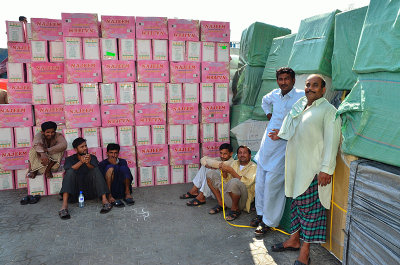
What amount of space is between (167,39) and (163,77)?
608 millimetres

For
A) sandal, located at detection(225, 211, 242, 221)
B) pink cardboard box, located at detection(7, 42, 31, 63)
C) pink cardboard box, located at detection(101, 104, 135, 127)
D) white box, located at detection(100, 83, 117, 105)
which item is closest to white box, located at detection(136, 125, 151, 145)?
pink cardboard box, located at detection(101, 104, 135, 127)

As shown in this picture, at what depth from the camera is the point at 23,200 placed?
4.21 metres

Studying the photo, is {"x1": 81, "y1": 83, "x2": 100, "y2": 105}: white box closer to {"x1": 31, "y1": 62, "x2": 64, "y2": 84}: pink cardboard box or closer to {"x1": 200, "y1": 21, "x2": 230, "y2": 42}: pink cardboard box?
{"x1": 31, "y1": 62, "x2": 64, "y2": 84}: pink cardboard box

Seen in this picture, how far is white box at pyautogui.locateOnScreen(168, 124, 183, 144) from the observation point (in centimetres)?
494

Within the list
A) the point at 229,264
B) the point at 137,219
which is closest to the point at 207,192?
the point at 137,219

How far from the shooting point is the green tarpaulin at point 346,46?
291 cm

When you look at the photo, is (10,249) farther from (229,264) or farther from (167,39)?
(167,39)

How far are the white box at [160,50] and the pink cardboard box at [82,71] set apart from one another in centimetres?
88

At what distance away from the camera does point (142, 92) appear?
4762 mm

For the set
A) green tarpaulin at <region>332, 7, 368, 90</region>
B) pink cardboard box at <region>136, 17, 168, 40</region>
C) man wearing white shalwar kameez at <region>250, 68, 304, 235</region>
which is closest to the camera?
green tarpaulin at <region>332, 7, 368, 90</region>

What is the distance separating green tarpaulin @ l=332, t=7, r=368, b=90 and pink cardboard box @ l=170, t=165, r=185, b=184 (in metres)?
2.87

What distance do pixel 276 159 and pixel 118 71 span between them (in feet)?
9.29

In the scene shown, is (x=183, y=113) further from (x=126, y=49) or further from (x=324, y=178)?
(x=324, y=178)

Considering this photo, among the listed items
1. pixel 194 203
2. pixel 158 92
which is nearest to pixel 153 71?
pixel 158 92
